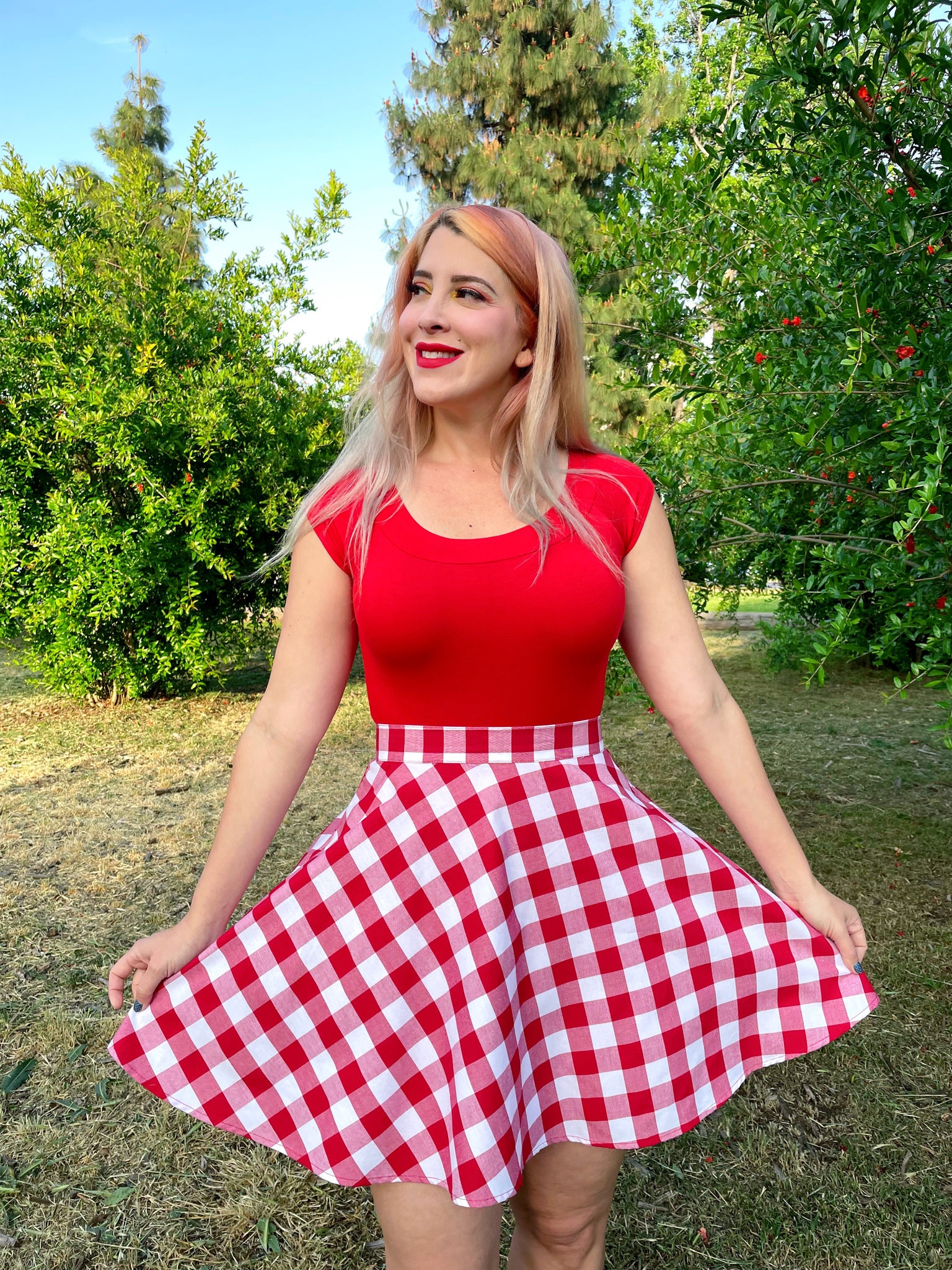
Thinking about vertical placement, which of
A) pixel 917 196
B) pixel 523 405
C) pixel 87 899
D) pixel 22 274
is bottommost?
pixel 87 899

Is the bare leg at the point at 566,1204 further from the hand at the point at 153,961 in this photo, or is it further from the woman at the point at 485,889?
the hand at the point at 153,961

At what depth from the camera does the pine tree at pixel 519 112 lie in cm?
1362

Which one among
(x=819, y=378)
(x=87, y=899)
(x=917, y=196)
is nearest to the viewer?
(x=917, y=196)

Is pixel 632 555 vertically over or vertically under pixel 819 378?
under

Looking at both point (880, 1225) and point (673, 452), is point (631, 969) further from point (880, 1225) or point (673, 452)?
point (673, 452)

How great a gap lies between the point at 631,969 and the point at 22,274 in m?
7.12

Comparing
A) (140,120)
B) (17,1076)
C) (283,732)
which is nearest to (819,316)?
(283,732)

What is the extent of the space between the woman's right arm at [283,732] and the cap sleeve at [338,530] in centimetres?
1

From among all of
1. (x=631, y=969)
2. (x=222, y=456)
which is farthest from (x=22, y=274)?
(x=631, y=969)

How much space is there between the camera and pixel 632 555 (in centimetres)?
165

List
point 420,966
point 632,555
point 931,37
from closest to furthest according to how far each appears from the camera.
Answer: point 420,966
point 632,555
point 931,37

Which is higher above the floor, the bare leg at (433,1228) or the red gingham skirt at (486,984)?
the red gingham skirt at (486,984)

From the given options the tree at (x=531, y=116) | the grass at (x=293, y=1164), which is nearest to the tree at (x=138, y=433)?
the grass at (x=293, y=1164)

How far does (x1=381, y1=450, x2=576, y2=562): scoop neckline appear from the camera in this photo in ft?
5.11
